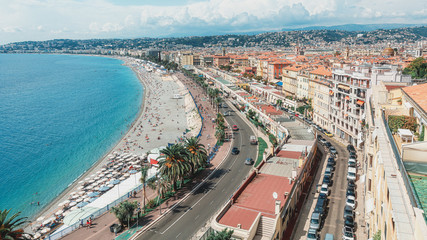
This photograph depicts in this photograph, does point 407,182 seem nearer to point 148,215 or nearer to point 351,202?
point 351,202

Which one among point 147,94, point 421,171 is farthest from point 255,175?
point 147,94

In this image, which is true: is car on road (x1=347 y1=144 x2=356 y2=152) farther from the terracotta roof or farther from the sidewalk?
the terracotta roof

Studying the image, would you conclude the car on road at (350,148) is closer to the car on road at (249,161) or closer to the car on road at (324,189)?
the car on road at (324,189)

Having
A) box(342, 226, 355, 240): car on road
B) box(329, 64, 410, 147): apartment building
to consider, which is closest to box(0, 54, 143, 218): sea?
box(342, 226, 355, 240): car on road

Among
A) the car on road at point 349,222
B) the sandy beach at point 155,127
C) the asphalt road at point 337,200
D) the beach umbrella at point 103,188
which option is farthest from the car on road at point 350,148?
the beach umbrella at point 103,188

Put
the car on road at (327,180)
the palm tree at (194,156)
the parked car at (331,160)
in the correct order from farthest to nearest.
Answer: the parked car at (331,160) → the palm tree at (194,156) → the car on road at (327,180)

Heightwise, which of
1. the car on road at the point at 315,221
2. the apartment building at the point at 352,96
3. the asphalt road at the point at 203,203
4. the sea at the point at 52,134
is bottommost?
the sea at the point at 52,134
